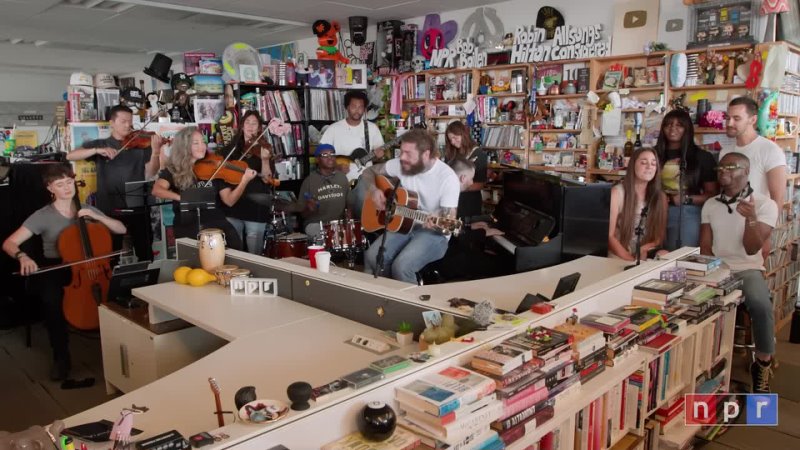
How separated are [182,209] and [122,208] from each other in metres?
1.23

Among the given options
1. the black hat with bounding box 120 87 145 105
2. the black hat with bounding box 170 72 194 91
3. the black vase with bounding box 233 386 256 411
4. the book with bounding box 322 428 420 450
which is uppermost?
the black hat with bounding box 170 72 194 91

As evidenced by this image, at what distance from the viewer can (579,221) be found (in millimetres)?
4090

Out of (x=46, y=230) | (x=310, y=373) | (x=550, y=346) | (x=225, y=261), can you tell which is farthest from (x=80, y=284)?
(x=550, y=346)

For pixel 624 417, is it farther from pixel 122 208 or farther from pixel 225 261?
pixel 122 208

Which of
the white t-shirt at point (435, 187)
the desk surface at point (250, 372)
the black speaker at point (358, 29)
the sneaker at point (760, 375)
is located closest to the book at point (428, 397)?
the desk surface at point (250, 372)

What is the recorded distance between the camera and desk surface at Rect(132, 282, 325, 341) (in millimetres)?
2418

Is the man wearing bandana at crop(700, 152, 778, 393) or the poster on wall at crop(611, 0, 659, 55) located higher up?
the poster on wall at crop(611, 0, 659, 55)

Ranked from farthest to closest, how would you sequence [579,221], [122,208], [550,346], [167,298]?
[122,208] → [579,221] → [167,298] → [550,346]

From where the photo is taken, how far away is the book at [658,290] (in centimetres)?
242

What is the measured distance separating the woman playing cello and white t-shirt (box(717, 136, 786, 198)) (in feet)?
13.9

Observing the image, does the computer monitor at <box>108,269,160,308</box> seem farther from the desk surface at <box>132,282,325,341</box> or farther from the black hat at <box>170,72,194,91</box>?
the black hat at <box>170,72,194,91</box>

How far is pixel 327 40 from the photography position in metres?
7.23

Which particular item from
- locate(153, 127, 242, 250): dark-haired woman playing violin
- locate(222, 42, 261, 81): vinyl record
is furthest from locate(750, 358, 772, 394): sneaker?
locate(222, 42, 261, 81): vinyl record

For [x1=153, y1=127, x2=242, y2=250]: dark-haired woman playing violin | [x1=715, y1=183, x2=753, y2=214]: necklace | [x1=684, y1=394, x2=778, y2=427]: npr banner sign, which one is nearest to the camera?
[x1=684, y1=394, x2=778, y2=427]: npr banner sign
